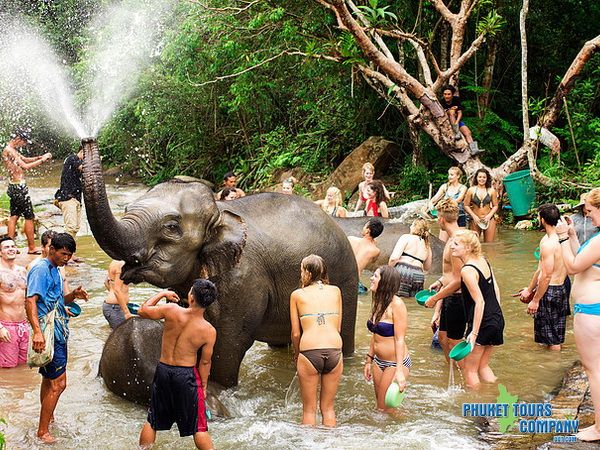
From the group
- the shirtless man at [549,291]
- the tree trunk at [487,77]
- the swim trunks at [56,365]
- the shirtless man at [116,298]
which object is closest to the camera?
the swim trunks at [56,365]

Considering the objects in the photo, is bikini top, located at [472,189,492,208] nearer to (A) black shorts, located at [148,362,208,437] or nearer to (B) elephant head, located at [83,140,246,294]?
(B) elephant head, located at [83,140,246,294]

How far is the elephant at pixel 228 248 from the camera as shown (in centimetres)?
560

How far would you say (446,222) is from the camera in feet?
26.9

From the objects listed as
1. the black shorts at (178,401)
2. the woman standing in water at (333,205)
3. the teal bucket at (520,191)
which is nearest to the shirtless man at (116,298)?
the black shorts at (178,401)

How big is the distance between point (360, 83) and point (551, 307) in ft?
37.8

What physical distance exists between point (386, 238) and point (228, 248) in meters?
5.48

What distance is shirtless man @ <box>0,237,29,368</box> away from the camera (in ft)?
23.1

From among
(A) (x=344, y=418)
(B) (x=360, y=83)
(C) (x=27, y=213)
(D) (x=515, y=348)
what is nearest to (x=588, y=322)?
(A) (x=344, y=418)

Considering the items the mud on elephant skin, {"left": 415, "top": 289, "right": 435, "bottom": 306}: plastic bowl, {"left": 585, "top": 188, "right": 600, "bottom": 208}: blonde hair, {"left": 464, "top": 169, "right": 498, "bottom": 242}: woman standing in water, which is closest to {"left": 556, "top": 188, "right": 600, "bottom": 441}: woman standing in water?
{"left": 585, "top": 188, "right": 600, "bottom": 208}: blonde hair

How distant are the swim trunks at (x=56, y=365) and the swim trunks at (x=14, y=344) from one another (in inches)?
68.8

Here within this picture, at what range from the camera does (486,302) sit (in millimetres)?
6441

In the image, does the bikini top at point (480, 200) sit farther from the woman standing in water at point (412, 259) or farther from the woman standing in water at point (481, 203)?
the woman standing in water at point (412, 259)

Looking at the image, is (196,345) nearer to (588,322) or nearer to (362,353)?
(588,322)

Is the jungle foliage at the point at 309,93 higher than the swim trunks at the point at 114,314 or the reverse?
higher
